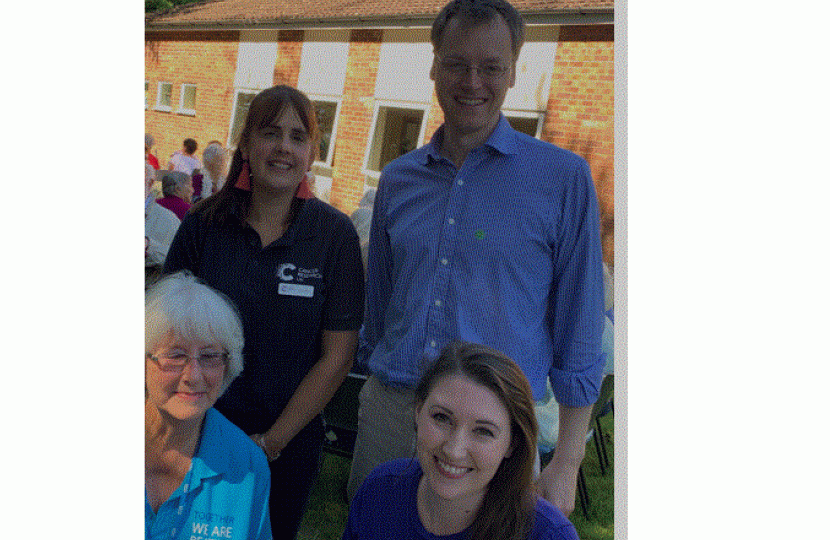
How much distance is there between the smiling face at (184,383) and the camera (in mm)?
1640

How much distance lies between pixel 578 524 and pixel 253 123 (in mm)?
1268

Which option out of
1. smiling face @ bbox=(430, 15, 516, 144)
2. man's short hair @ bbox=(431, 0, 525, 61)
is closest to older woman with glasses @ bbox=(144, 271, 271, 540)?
smiling face @ bbox=(430, 15, 516, 144)

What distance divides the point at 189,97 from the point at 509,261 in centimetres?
98

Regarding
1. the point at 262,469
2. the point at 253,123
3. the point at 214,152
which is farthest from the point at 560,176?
the point at 262,469

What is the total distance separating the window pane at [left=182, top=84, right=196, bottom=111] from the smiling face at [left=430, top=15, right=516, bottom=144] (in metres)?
0.71

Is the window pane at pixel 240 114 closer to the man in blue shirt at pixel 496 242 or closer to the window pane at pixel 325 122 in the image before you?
the window pane at pixel 325 122

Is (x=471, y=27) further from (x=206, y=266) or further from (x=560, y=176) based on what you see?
(x=206, y=266)

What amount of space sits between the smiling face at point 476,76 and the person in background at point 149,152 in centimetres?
77

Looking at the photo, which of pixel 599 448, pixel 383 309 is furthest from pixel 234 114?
pixel 599 448

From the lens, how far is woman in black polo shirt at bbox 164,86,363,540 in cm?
161

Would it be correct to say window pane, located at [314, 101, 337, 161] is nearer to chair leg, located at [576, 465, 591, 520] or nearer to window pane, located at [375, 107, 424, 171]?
window pane, located at [375, 107, 424, 171]

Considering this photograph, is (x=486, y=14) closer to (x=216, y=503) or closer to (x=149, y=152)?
(x=149, y=152)

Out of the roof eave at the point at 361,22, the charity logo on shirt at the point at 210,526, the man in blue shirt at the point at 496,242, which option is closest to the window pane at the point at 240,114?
the roof eave at the point at 361,22
